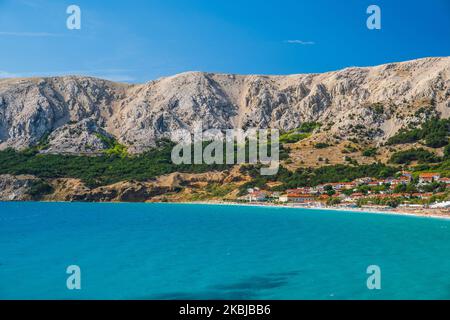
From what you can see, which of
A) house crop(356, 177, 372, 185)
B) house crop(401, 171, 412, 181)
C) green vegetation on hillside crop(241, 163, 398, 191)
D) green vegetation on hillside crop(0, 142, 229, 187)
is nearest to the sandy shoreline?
green vegetation on hillside crop(241, 163, 398, 191)

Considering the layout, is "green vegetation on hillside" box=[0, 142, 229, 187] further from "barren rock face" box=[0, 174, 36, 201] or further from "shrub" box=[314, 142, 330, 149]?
"shrub" box=[314, 142, 330, 149]

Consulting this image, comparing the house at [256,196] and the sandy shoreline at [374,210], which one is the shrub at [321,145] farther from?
the sandy shoreline at [374,210]

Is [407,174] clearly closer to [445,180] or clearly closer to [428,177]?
[428,177]

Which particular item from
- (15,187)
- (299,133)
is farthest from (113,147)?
(299,133)

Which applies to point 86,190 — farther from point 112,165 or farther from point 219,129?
point 219,129

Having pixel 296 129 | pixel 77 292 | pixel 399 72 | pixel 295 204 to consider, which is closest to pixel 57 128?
pixel 296 129
